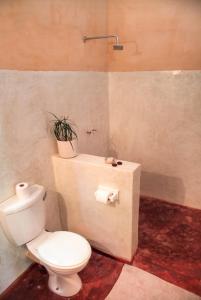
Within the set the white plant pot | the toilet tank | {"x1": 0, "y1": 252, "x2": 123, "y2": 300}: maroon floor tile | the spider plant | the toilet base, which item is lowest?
{"x1": 0, "y1": 252, "x2": 123, "y2": 300}: maroon floor tile

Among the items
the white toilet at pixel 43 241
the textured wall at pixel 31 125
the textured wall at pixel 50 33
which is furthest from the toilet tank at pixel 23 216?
the textured wall at pixel 50 33

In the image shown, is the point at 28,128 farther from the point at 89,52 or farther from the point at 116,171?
the point at 89,52

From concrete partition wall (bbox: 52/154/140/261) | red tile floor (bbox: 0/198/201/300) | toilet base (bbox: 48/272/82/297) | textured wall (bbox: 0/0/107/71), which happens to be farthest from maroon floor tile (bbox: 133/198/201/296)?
textured wall (bbox: 0/0/107/71)

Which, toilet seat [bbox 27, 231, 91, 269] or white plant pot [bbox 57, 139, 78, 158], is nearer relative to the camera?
toilet seat [bbox 27, 231, 91, 269]

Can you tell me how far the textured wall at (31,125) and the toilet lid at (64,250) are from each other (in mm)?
312

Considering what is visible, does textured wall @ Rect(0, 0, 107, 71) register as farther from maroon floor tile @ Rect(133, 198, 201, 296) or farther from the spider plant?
maroon floor tile @ Rect(133, 198, 201, 296)

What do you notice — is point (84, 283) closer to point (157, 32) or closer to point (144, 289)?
point (144, 289)

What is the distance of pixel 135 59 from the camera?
225cm

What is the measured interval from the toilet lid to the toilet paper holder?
0.33 m

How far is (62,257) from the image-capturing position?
1389 mm

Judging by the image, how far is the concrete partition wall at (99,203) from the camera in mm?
1571

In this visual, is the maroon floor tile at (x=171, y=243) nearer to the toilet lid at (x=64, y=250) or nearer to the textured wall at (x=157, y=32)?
the toilet lid at (x=64, y=250)

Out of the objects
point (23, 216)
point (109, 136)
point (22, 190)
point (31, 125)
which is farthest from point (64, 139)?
point (109, 136)

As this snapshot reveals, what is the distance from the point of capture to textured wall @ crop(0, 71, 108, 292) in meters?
1.42
